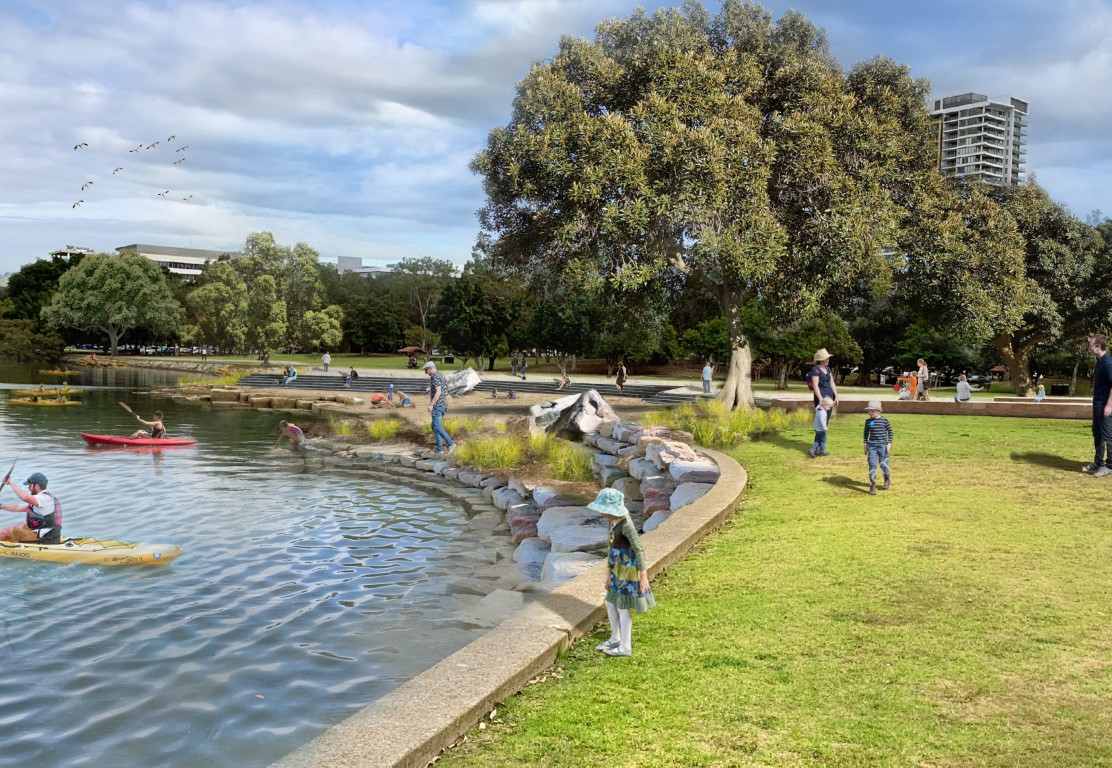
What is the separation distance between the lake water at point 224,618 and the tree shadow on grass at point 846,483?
18.3 feet

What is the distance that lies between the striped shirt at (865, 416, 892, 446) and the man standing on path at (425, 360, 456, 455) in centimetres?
1154

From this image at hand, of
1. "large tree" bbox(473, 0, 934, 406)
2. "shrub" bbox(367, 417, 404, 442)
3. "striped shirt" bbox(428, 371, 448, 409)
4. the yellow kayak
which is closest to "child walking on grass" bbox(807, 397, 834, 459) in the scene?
"large tree" bbox(473, 0, 934, 406)

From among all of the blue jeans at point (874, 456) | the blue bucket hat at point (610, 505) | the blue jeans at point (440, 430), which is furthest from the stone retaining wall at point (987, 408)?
the blue bucket hat at point (610, 505)

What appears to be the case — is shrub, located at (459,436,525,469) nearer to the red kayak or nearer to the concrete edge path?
the red kayak

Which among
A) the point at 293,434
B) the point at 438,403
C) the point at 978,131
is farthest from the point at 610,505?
the point at 978,131

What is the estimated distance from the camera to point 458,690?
215 inches

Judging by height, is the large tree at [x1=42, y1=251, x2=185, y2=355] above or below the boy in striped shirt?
above

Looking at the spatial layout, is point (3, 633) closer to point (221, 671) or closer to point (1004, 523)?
point (221, 671)

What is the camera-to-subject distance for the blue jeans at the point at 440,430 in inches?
893

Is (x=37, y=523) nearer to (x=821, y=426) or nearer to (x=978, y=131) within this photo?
(x=821, y=426)

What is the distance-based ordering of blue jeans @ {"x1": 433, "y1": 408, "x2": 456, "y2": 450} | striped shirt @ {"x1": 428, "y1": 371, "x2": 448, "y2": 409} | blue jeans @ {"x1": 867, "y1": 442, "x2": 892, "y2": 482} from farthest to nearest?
blue jeans @ {"x1": 433, "y1": 408, "x2": 456, "y2": 450}, striped shirt @ {"x1": 428, "y1": 371, "x2": 448, "y2": 409}, blue jeans @ {"x1": 867, "y1": 442, "x2": 892, "y2": 482}

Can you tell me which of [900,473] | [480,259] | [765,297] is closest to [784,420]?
[765,297]

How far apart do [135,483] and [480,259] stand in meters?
74.7

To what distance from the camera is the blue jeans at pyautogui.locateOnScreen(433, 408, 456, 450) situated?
2267cm
